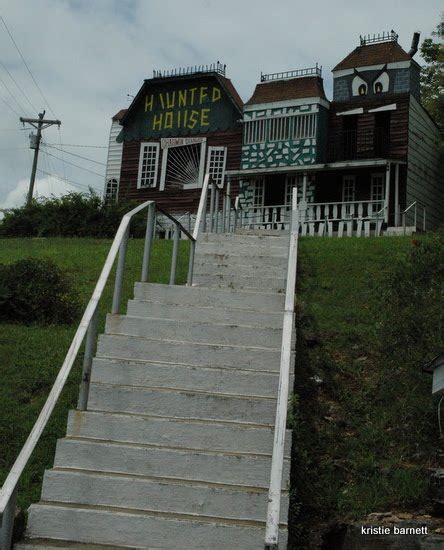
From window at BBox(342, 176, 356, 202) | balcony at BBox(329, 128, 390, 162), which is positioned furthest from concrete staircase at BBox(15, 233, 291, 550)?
window at BBox(342, 176, 356, 202)

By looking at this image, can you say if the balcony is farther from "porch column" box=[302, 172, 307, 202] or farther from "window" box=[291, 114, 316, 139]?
"porch column" box=[302, 172, 307, 202]

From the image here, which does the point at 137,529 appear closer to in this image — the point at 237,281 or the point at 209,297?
the point at 209,297

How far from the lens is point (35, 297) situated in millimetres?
10711

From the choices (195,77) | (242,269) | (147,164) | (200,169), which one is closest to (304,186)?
(200,169)

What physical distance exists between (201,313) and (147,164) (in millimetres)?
23398

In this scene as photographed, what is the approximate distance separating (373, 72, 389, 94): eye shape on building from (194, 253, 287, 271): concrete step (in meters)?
18.4

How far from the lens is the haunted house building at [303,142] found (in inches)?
1000

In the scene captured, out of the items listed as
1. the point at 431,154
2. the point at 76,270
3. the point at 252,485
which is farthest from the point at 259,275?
the point at 431,154

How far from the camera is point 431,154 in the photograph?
2788cm

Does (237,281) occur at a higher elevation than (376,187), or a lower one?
lower

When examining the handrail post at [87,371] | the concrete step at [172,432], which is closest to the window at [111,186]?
the handrail post at [87,371]

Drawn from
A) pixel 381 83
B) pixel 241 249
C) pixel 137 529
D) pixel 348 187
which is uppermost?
pixel 381 83

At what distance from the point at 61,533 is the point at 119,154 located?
90.3ft

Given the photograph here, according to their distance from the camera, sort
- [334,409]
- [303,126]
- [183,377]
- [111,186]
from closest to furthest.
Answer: [183,377] → [334,409] → [303,126] → [111,186]
